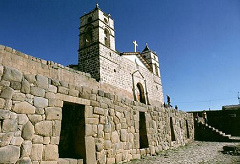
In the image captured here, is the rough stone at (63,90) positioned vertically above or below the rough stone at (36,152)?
above

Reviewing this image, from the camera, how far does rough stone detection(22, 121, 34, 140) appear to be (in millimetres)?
3242

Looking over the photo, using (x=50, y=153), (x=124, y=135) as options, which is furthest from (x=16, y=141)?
(x=124, y=135)

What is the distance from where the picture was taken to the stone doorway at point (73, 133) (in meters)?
4.46

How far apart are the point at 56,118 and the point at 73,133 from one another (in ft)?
3.37

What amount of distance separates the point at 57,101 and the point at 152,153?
4788 millimetres

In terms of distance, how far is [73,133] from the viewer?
4.72 meters

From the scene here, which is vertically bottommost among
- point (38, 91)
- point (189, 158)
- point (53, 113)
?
point (189, 158)

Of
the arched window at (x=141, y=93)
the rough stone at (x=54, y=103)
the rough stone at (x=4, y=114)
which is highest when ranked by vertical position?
the arched window at (x=141, y=93)

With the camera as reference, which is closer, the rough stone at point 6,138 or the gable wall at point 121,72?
the rough stone at point 6,138

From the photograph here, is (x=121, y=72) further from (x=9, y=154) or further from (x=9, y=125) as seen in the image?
(x=9, y=154)

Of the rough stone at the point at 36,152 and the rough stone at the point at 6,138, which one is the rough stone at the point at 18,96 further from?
the rough stone at the point at 36,152

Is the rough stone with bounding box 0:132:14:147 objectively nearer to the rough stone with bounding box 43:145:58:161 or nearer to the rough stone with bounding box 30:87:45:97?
the rough stone with bounding box 43:145:58:161

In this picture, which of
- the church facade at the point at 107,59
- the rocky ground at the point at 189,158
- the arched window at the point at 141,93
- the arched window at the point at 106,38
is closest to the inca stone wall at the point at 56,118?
the rocky ground at the point at 189,158

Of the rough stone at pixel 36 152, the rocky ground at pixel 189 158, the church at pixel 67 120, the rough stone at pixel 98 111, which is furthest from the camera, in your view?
the rocky ground at pixel 189 158
